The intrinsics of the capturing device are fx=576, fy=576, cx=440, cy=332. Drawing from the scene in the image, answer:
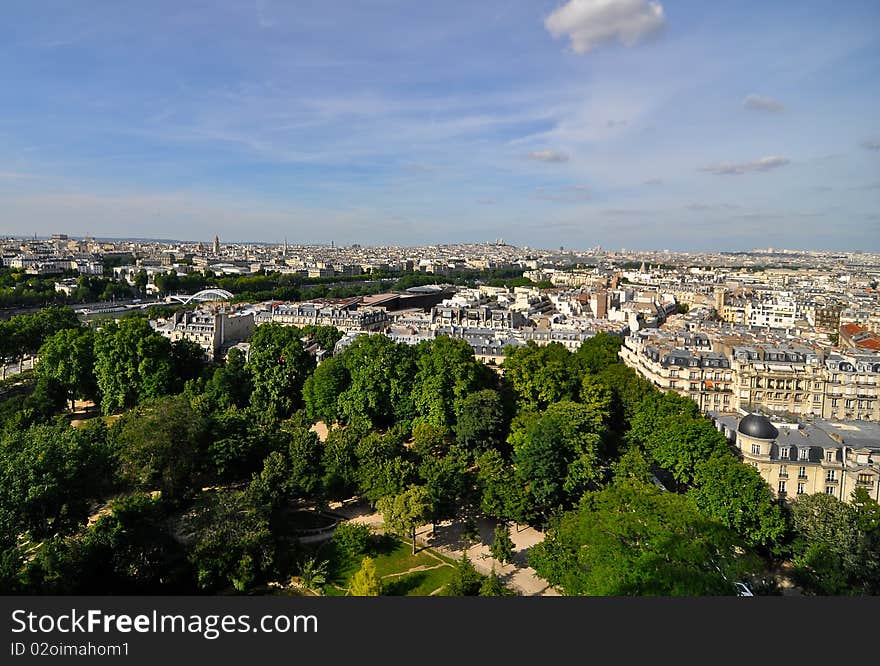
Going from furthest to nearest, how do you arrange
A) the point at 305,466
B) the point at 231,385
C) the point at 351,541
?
the point at 231,385 → the point at 305,466 → the point at 351,541

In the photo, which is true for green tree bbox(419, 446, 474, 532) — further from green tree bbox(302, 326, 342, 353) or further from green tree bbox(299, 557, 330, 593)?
green tree bbox(302, 326, 342, 353)

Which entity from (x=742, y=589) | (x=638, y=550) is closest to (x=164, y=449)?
(x=638, y=550)

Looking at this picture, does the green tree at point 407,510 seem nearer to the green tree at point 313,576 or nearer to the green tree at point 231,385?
the green tree at point 313,576

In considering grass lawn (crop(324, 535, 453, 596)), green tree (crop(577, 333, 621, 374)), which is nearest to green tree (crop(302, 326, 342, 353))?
green tree (crop(577, 333, 621, 374))

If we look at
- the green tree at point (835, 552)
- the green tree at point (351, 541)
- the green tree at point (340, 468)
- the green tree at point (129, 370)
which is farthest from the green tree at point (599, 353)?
the green tree at point (129, 370)

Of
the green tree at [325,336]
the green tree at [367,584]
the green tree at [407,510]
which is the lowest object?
the green tree at [367,584]

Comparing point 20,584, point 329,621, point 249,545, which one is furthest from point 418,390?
point 329,621

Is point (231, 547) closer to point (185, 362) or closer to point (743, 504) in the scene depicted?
point (743, 504)
